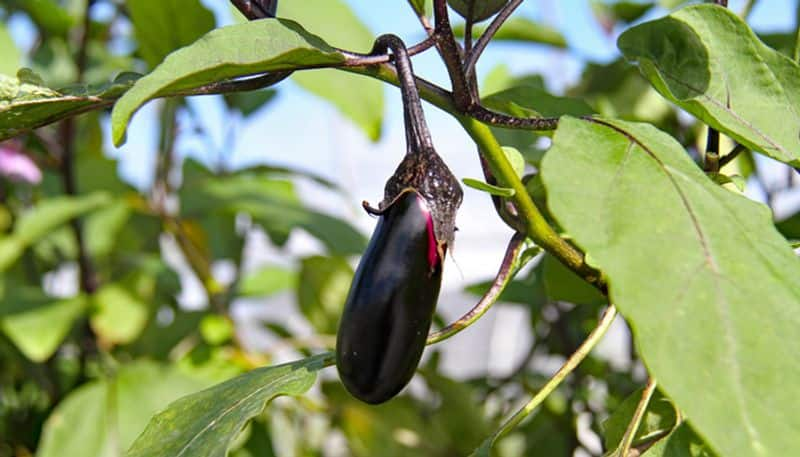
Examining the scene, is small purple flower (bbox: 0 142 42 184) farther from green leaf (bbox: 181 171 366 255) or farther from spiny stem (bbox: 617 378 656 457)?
spiny stem (bbox: 617 378 656 457)

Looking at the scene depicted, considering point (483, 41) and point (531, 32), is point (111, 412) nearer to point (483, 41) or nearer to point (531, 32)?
point (531, 32)

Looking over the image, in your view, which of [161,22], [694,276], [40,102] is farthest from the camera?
[161,22]

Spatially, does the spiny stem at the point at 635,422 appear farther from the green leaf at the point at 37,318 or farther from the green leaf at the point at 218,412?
the green leaf at the point at 37,318

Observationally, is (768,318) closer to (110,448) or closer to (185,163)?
(110,448)

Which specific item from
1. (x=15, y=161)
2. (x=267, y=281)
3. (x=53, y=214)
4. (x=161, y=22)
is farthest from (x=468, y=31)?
(x=267, y=281)

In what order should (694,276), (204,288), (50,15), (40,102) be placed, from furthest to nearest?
(50,15)
(204,288)
(40,102)
(694,276)

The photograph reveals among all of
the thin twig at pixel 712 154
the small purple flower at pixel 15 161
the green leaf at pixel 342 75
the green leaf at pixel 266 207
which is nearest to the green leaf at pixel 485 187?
the thin twig at pixel 712 154
